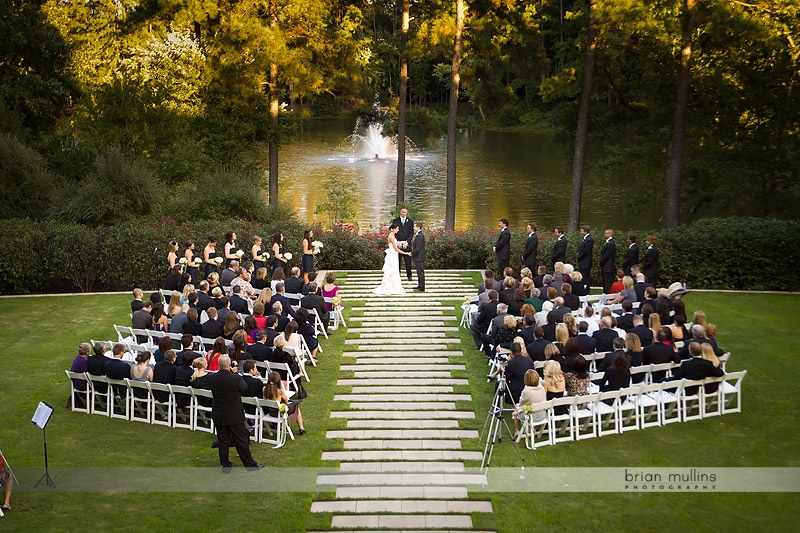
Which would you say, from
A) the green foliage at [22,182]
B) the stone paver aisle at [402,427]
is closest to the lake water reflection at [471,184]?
the green foliage at [22,182]

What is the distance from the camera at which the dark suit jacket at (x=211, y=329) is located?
13734 millimetres

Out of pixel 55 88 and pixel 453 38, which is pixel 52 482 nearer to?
pixel 453 38

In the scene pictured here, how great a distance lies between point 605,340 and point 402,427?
3.68m

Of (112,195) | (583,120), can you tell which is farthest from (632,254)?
(112,195)

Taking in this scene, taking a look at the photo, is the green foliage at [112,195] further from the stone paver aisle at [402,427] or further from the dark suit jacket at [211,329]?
the dark suit jacket at [211,329]

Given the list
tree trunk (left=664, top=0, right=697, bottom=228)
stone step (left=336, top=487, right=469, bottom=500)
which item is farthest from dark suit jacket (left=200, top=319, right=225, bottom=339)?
tree trunk (left=664, top=0, right=697, bottom=228)

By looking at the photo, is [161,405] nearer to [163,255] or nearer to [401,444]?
[401,444]

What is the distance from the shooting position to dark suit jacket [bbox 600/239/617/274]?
60.2 feet

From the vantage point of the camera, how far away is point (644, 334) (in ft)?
43.5

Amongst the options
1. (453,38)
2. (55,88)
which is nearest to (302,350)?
(453,38)

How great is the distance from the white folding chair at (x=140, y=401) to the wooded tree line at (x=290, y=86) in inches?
467

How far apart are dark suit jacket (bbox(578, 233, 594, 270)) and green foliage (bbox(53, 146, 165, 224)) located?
12917 millimetres

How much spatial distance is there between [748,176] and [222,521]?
962 inches

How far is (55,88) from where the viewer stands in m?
30.4
